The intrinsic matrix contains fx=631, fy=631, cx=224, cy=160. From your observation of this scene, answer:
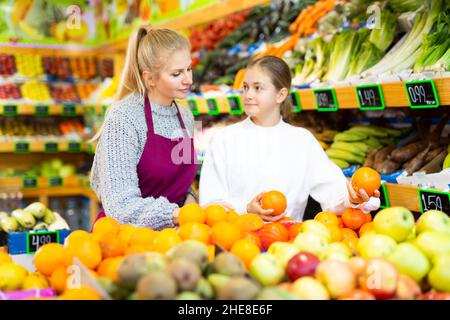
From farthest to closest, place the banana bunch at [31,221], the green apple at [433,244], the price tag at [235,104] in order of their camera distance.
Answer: the price tag at [235,104]
the banana bunch at [31,221]
the green apple at [433,244]

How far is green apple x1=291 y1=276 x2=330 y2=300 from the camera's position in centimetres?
134

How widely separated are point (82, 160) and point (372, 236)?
606cm

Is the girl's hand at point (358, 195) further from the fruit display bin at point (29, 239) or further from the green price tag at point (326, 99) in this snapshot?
the fruit display bin at point (29, 239)

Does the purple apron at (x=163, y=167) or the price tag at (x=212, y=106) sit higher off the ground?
the price tag at (x=212, y=106)

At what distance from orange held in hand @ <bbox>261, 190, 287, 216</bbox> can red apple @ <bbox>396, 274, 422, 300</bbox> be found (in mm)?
920

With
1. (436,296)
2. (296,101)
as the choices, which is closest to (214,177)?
(296,101)

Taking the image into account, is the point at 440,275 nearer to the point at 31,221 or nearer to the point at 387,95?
the point at 387,95

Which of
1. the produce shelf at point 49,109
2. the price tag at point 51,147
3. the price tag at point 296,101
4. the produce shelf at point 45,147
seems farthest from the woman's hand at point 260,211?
the price tag at point 51,147

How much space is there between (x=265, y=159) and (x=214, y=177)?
0.78 feet

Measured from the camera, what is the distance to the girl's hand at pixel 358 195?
2309 mm

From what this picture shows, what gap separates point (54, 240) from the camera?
3568 millimetres

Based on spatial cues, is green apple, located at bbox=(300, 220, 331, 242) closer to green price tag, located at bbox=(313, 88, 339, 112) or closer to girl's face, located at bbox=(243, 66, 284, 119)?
girl's face, located at bbox=(243, 66, 284, 119)

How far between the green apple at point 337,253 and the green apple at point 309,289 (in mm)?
147

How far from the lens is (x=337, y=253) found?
5.07ft
